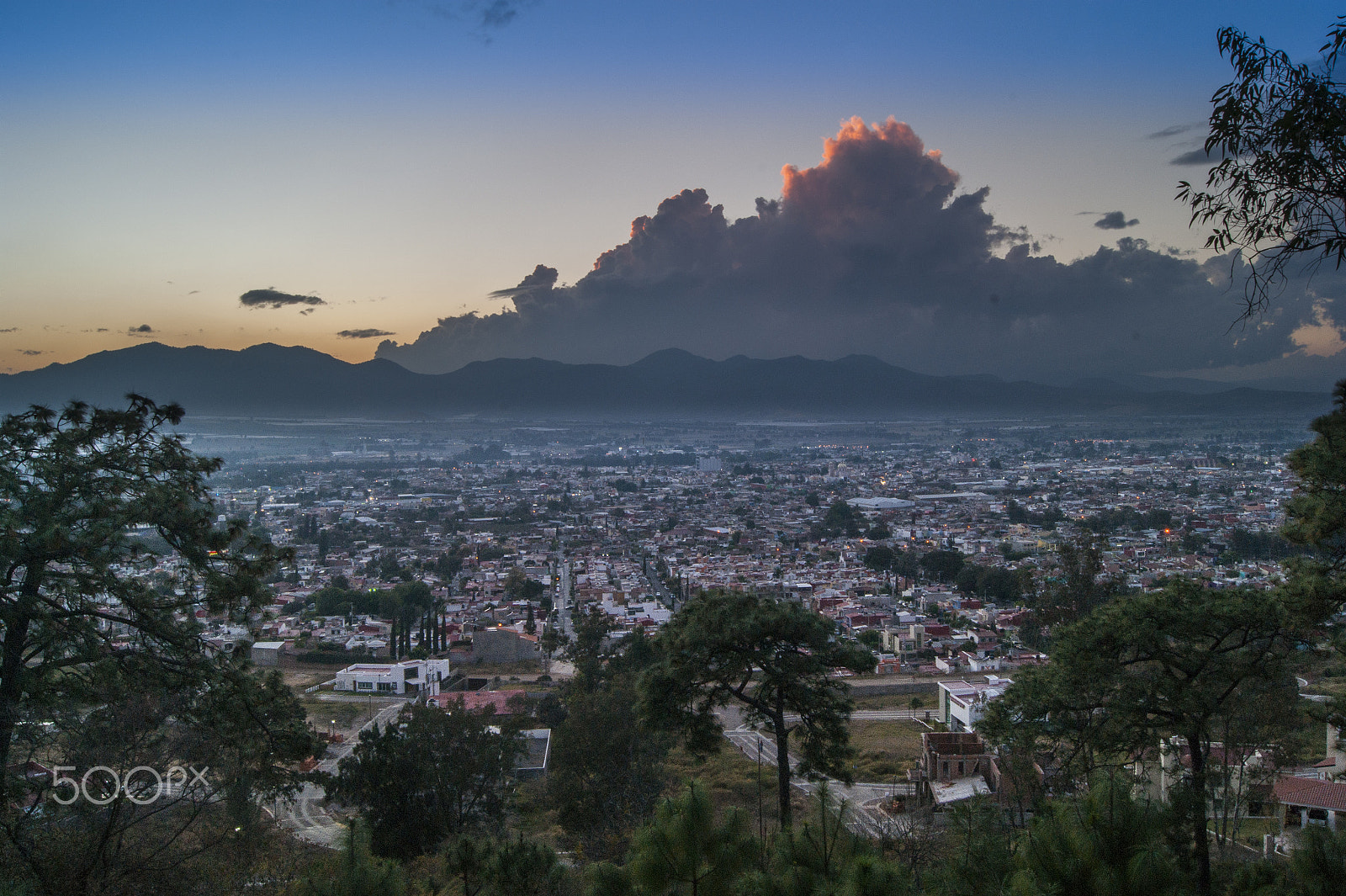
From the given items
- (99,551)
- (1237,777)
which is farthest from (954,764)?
(99,551)

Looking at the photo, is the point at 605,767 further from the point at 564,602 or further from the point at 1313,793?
the point at 564,602

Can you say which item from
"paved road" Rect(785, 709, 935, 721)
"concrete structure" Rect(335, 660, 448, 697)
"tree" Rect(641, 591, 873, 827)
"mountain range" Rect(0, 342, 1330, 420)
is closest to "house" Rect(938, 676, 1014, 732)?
"paved road" Rect(785, 709, 935, 721)

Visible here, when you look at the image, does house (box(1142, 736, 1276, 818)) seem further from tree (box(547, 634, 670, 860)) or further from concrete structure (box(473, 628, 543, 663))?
concrete structure (box(473, 628, 543, 663))

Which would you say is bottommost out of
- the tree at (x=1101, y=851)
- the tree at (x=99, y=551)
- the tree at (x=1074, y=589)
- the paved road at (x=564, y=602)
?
the paved road at (x=564, y=602)

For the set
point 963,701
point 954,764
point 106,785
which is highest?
point 106,785

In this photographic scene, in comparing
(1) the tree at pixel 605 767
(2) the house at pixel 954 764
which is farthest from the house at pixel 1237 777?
(1) the tree at pixel 605 767

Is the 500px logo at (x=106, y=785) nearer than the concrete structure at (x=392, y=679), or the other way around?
the 500px logo at (x=106, y=785)

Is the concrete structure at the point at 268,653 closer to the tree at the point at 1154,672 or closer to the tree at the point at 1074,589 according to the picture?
the tree at the point at 1074,589
